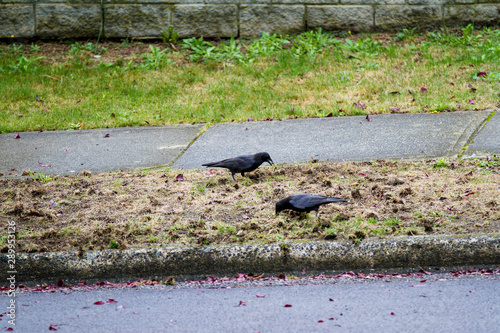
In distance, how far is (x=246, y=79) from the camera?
8.21 m

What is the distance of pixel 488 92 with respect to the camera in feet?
22.4

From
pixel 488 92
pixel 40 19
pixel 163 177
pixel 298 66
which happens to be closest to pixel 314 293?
pixel 163 177

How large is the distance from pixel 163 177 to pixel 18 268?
1748mm

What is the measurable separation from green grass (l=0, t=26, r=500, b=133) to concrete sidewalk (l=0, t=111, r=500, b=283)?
0.50 meters

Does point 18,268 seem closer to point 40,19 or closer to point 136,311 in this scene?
point 136,311

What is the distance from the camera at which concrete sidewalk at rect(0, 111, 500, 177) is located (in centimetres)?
535

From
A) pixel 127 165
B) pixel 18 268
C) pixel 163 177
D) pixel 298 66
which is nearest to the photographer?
pixel 18 268

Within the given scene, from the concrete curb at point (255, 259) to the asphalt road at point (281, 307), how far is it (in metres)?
0.15

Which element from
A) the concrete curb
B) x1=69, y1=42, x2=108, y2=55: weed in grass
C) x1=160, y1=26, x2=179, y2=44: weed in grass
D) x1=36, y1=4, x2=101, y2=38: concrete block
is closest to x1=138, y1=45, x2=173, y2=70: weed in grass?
x1=160, y1=26, x2=179, y2=44: weed in grass

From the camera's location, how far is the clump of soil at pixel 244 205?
3.64 metres

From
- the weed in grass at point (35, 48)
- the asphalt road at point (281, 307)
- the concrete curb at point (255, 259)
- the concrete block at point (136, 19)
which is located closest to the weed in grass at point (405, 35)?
the concrete block at point (136, 19)

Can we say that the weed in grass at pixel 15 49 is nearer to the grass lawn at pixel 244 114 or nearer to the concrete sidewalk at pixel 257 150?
the grass lawn at pixel 244 114

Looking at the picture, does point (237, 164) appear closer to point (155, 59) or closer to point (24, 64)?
point (155, 59)

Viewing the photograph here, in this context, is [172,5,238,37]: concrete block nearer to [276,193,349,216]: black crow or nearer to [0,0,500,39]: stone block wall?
[0,0,500,39]: stone block wall
